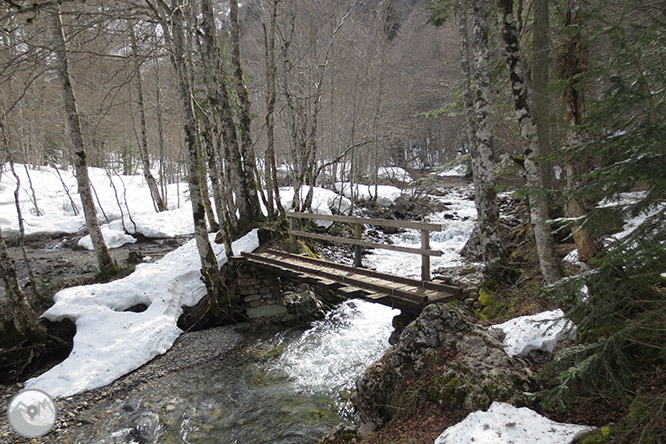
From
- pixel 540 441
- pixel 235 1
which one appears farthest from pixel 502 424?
pixel 235 1

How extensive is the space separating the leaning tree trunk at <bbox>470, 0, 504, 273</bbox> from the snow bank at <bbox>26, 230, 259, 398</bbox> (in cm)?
640

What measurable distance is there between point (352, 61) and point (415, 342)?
16.2 metres

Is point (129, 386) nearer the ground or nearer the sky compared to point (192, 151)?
nearer the ground

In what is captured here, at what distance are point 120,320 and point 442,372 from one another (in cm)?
655

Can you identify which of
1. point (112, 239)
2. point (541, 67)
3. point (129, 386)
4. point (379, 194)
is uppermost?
point (541, 67)

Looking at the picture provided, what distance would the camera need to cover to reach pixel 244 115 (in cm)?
1079

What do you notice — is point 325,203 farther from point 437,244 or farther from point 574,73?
point 574,73

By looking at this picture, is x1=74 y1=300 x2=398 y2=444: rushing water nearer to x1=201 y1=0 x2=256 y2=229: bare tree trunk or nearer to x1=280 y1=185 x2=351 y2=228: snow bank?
x1=201 y1=0 x2=256 y2=229: bare tree trunk

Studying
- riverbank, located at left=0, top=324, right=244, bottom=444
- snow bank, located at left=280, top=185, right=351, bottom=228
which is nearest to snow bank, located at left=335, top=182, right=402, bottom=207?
snow bank, located at left=280, top=185, right=351, bottom=228

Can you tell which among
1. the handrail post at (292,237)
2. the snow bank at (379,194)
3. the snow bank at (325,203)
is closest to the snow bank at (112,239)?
the snow bank at (325,203)

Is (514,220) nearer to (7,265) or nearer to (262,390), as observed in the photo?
(262,390)

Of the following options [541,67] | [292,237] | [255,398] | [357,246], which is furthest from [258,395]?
[541,67]

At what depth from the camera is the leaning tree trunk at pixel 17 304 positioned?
616 centimetres

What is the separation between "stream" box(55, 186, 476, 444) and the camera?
4.87m
